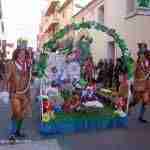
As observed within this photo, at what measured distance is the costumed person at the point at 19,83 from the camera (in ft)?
29.3

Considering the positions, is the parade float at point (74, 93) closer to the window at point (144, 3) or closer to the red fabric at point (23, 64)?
the red fabric at point (23, 64)

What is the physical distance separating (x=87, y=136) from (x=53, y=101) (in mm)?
1916

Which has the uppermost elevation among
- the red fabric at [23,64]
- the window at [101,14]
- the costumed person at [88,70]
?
the window at [101,14]

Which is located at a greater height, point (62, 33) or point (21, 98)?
point (62, 33)

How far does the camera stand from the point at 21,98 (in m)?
9.02

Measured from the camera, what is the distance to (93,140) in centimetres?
888

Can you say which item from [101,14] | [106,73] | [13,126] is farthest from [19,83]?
[101,14]

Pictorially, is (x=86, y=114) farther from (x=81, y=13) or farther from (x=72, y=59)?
(x=81, y=13)

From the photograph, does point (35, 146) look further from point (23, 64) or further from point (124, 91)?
point (124, 91)

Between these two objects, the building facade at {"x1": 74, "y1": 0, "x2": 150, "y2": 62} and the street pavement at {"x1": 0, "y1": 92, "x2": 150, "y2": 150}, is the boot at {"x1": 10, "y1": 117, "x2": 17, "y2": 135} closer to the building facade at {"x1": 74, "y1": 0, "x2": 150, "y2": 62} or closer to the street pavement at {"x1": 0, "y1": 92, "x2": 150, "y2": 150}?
the street pavement at {"x1": 0, "y1": 92, "x2": 150, "y2": 150}

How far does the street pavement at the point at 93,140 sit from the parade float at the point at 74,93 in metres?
0.40

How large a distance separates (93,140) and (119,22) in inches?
539

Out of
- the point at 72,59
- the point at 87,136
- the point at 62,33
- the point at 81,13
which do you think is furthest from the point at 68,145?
the point at 81,13

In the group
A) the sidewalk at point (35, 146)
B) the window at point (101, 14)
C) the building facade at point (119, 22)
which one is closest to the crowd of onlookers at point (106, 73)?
the building facade at point (119, 22)
